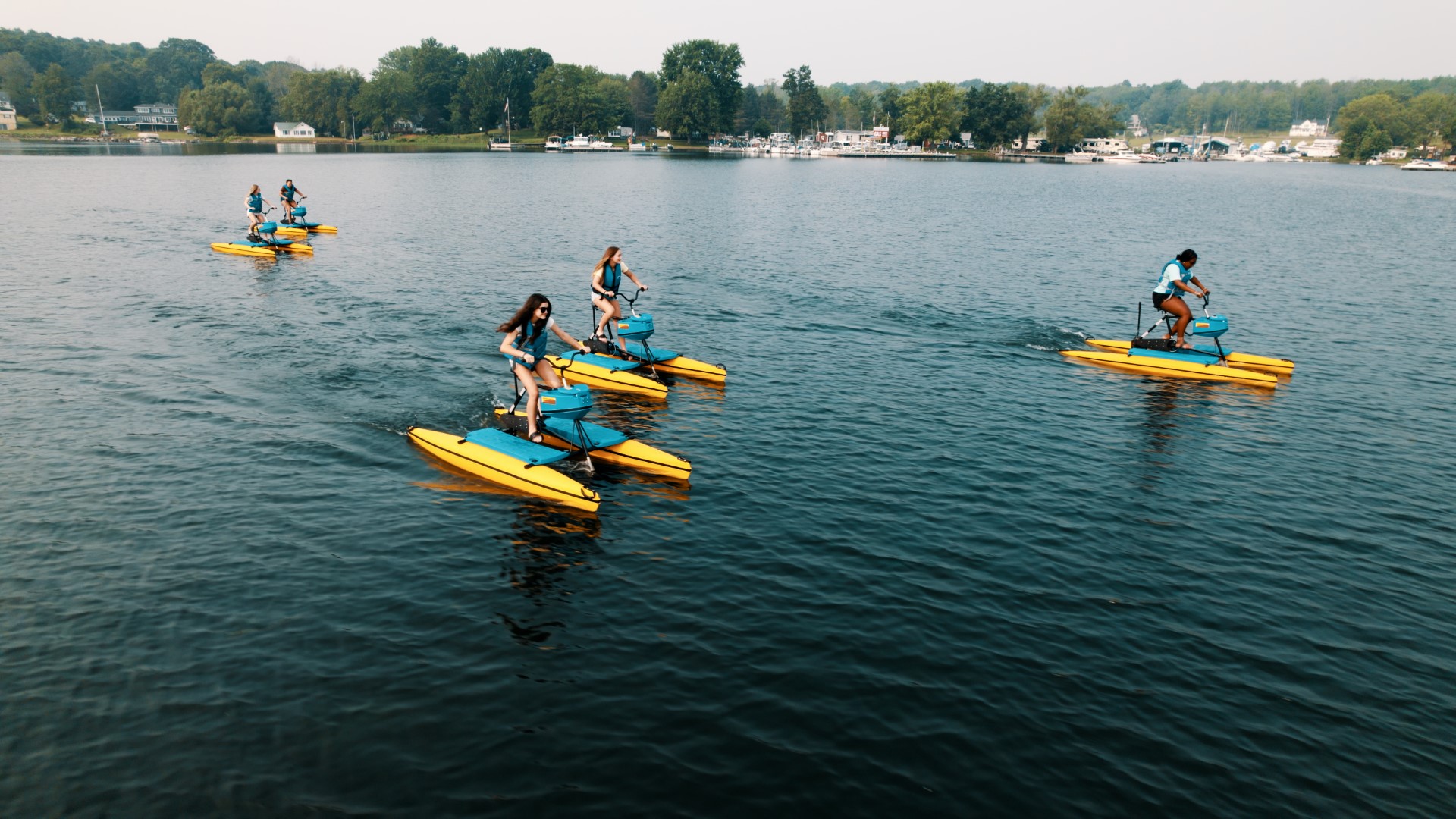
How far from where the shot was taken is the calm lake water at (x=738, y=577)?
33.0 feet

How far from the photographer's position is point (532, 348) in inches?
701

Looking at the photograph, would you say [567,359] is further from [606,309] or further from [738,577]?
[738,577]

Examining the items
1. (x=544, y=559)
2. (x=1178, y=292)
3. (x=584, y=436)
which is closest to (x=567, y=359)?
(x=584, y=436)

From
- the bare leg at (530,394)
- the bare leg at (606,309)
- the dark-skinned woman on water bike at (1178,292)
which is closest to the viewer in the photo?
the bare leg at (530,394)

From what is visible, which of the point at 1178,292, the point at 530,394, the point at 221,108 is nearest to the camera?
the point at 530,394

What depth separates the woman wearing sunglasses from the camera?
17125 mm

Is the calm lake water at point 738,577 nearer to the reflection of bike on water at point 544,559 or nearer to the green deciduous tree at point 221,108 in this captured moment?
the reflection of bike on water at point 544,559

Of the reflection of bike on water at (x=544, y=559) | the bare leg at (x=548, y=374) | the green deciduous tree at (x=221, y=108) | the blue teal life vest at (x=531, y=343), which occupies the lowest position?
the reflection of bike on water at (x=544, y=559)

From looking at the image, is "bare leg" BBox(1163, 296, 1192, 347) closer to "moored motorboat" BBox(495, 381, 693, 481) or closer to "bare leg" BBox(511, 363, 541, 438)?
"moored motorboat" BBox(495, 381, 693, 481)

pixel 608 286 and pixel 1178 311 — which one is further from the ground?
pixel 608 286

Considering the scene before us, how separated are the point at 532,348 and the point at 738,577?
690 cm

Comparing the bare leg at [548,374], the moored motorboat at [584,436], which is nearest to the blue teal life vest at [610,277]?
the moored motorboat at [584,436]

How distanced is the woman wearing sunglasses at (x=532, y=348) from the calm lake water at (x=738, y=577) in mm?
2252

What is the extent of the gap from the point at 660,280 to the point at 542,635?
3178cm
